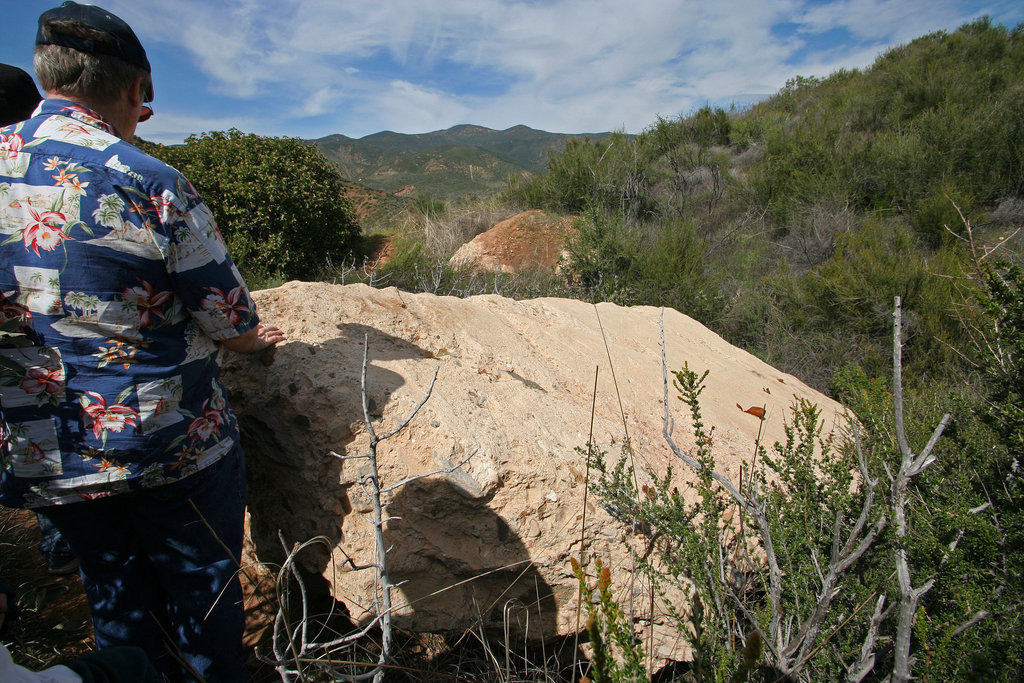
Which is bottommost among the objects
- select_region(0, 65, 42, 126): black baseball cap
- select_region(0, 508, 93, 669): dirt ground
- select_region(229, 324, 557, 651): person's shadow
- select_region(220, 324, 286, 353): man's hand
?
select_region(0, 508, 93, 669): dirt ground

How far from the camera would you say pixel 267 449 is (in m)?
1.78

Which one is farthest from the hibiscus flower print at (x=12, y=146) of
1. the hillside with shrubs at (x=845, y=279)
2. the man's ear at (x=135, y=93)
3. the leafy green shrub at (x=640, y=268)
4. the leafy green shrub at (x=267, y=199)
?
the leafy green shrub at (x=640, y=268)

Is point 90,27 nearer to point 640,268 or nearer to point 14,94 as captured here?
point 14,94

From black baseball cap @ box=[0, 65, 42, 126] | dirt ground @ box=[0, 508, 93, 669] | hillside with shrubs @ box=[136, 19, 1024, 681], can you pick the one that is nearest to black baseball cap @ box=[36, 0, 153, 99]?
black baseball cap @ box=[0, 65, 42, 126]

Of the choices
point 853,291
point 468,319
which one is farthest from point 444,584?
point 853,291

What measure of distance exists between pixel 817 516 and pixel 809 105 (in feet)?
52.0

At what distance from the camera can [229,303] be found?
4.25 ft

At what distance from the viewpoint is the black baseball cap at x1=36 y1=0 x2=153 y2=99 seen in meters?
1.13

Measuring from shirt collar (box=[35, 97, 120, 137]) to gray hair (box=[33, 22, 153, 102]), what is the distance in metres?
0.03

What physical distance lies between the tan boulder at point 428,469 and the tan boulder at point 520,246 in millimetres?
4386

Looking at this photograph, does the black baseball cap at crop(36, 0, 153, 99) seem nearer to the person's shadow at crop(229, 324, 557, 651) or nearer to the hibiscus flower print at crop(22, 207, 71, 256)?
the hibiscus flower print at crop(22, 207, 71, 256)

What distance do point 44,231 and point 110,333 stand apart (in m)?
0.24

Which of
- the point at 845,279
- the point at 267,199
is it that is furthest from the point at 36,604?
the point at 845,279

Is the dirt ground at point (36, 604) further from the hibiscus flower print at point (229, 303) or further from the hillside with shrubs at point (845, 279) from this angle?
the hillside with shrubs at point (845, 279)
